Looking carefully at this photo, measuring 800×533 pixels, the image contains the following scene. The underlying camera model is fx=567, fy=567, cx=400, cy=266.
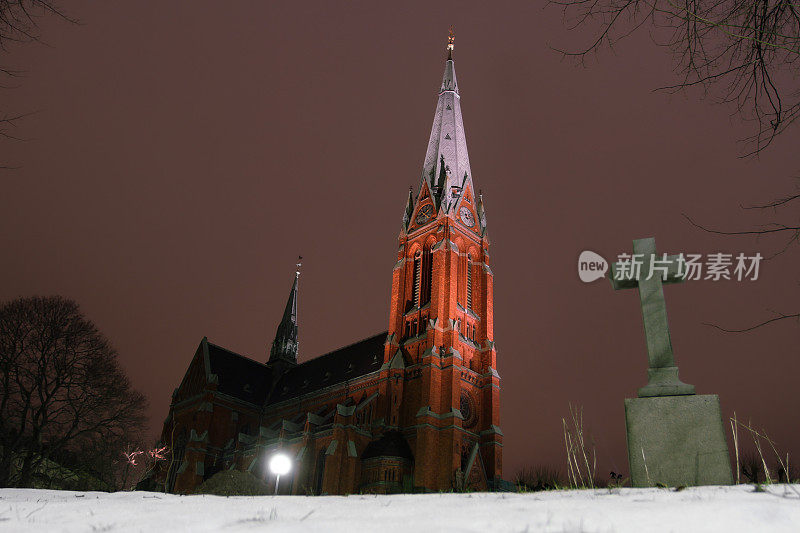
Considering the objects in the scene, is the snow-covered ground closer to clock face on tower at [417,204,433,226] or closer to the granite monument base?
the granite monument base

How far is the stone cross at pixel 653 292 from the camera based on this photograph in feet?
21.6

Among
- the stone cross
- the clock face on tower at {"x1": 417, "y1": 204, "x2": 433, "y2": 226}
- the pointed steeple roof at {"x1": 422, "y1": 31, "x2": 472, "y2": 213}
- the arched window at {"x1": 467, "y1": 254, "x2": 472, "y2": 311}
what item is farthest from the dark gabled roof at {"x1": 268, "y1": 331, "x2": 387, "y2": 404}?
the stone cross

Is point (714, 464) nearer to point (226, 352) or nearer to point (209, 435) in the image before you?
point (209, 435)

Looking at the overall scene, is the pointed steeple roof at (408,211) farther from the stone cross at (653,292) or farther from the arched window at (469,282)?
the stone cross at (653,292)

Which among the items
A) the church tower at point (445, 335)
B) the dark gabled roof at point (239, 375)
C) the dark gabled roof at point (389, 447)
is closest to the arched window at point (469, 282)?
the church tower at point (445, 335)

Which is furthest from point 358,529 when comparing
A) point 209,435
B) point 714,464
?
point 209,435

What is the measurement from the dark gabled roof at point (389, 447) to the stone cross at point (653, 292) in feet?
96.7

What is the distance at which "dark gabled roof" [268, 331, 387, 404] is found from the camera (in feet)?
149

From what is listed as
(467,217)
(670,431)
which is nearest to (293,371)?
(467,217)

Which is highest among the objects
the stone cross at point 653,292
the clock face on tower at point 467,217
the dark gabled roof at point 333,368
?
the clock face on tower at point 467,217

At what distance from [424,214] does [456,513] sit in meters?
43.2

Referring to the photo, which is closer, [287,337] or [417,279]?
[417,279]

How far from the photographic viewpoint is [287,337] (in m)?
64.2

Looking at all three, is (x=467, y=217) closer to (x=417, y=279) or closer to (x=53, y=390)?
(x=417, y=279)
